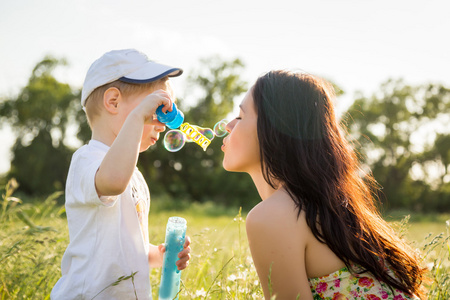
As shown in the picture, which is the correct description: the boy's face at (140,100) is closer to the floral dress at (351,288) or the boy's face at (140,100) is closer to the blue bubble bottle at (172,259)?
the blue bubble bottle at (172,259)

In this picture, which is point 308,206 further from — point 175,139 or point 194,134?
point 175,139

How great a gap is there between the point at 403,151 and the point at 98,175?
81.2ft

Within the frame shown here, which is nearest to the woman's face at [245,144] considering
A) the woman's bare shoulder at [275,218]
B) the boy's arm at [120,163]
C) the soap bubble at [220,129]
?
the woman's bare shoulder at [275,218]

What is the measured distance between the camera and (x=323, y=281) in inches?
69.7

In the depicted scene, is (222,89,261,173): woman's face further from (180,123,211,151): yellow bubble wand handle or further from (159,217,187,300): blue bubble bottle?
(159,217,187,300): blue bubble bottle

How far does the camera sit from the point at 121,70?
1.97 meters

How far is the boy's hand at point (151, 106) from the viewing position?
67.5 inches

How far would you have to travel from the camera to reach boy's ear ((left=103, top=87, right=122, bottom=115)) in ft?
6.40

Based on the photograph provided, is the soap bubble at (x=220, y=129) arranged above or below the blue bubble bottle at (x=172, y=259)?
above

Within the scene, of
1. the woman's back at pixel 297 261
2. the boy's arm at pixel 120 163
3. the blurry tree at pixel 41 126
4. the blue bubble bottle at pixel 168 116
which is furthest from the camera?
the blurry tree at pixel 41 126

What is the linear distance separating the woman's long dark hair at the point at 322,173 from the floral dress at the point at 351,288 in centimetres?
4

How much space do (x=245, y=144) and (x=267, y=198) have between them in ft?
1.21

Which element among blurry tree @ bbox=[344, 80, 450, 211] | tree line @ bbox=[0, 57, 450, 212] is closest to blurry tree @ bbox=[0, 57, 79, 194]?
tree line @ bbox=[0, 57, 450, 212]

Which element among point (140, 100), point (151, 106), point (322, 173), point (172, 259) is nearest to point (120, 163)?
point (151, 106)
